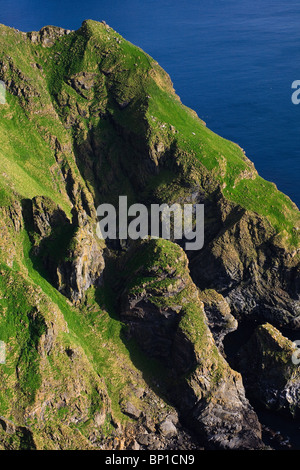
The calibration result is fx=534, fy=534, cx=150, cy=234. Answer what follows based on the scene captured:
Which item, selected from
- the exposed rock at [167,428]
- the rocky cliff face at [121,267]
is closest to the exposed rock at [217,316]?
the rocky cliff face at [121,267]

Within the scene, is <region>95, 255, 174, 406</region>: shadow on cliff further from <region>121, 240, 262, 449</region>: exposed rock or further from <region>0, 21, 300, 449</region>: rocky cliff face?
<region>121, 240, 262, 449</region>: exposed rock

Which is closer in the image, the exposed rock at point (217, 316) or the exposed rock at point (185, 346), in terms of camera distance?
the exposed rock at point (185, 346)

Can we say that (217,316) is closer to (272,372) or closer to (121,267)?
(272,372)

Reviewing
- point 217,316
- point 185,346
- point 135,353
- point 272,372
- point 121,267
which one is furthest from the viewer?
point 121,267

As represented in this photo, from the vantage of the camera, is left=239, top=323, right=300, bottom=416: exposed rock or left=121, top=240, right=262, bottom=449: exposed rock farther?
left=239, top=323, right=300, bottom=416: exposed rock

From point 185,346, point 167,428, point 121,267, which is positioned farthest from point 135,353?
point 121,267

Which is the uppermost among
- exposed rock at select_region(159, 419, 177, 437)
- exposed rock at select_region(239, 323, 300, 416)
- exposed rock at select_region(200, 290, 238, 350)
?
exposed rock at select_region(200, 290, 238, 350)

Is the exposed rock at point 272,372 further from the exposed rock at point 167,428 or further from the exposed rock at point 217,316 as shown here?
the exposed rock at point 167,428

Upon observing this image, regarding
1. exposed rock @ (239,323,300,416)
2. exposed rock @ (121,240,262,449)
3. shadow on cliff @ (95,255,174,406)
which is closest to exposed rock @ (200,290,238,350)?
exposed rock @ (121,240,262,449)
